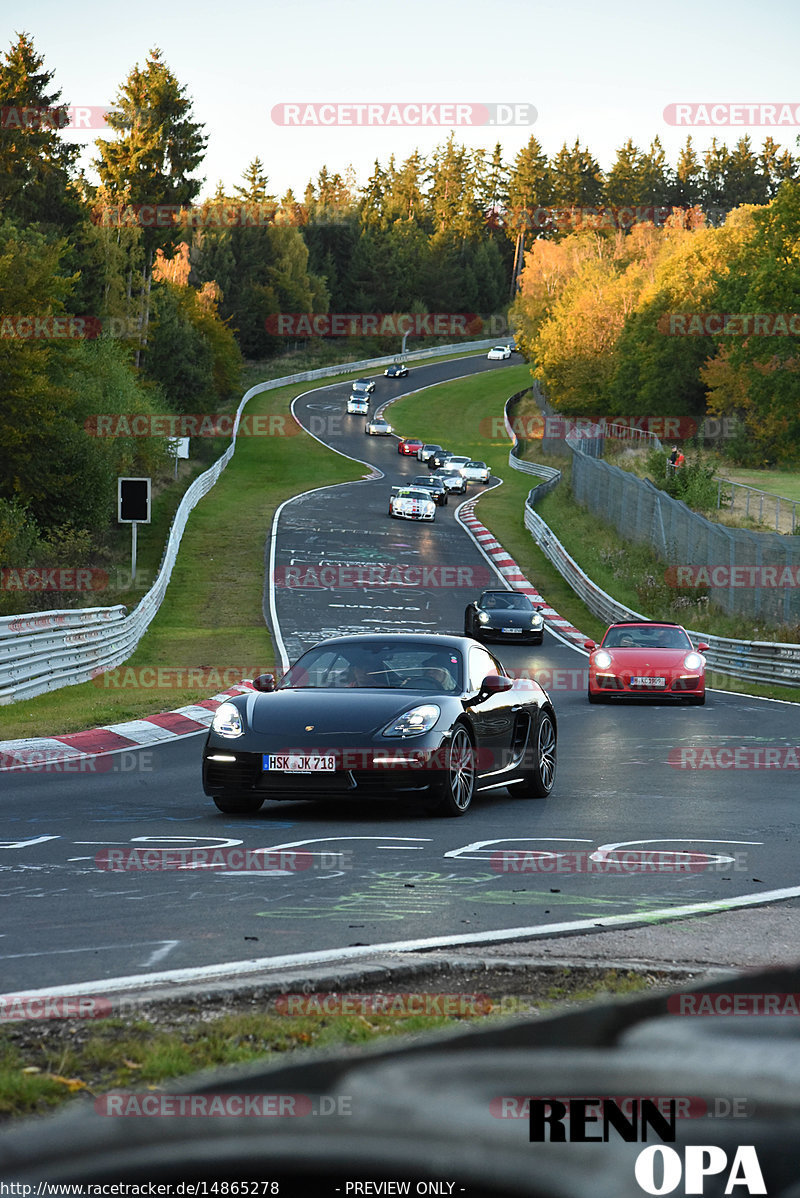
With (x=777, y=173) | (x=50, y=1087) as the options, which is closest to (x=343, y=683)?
(x=50, y=1087)

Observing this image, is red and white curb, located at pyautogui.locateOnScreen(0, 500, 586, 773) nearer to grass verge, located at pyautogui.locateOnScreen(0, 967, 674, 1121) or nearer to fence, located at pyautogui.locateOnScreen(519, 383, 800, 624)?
grass verge, located at pyautogui.locateOnScreen(0, 967, 674, 1121)

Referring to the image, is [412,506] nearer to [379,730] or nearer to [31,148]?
[31,148]

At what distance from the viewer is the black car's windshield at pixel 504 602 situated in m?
36.9

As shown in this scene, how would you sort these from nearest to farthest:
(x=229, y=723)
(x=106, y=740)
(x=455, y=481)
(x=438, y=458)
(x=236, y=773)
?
(x=236, y=773), (x=229, y=723), (x=106, y=740), (x=455, y=481), (x=438, y=458)

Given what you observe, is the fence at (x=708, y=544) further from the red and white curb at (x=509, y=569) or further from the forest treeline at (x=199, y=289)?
the forest treeline at (x=199, y=289)

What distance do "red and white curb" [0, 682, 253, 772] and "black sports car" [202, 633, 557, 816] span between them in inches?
116

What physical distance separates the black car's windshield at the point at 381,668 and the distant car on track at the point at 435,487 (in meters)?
55.2

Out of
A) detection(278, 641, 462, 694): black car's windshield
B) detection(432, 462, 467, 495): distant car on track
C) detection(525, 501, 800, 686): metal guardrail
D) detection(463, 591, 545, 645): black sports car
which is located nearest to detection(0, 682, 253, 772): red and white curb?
detection(278, 641, 462, 694): black car's windshield

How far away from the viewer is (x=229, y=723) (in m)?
11.4

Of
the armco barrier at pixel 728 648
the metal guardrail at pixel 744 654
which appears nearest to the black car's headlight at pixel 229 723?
the metal guardrail at pixel 744 654

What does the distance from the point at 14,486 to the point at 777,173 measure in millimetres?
124721

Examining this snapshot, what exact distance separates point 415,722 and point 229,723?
55.7 inches

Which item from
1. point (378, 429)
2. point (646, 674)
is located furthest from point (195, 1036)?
point (378, 429)

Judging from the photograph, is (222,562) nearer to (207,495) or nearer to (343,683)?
(207,495)
